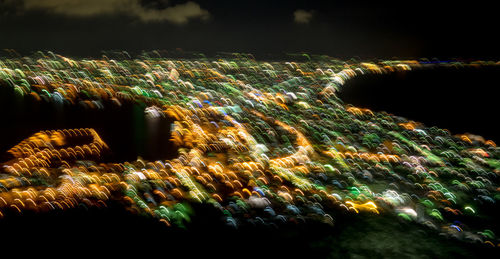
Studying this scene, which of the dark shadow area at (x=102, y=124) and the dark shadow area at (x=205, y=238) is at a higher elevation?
the dark shadow area at (x=205, y=238)

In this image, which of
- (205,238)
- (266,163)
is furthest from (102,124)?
(205,238)

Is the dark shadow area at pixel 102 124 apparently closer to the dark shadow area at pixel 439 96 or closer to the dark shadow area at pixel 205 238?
the dark shadow area at pixel 205 238

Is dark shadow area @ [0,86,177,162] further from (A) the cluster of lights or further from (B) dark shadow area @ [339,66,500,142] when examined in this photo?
(B) dark shadow area @ [339,66,500,142]

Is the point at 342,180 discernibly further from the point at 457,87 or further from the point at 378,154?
the point at 457,87

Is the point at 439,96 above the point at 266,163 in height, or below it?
above

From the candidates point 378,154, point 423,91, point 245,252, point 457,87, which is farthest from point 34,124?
point 457,87

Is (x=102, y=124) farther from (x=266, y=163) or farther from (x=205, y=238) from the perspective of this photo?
(x=205, y=238)

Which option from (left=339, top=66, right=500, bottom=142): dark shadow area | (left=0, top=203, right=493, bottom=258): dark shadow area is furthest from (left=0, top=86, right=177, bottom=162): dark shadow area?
(left=339, top=66, right=500, bottom=142): dark shadow area

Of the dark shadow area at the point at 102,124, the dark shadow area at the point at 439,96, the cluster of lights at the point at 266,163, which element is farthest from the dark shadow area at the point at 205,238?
the dark shadow area at the point at 439,96
